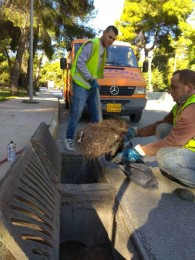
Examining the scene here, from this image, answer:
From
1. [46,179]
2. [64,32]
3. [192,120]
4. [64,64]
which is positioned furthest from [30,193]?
[64,32]

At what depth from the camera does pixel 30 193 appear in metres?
2.38

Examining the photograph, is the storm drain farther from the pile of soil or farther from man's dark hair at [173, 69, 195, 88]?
man's dark hair at [173, 69, 195, 88]

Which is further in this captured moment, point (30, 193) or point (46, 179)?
point (46, 179)

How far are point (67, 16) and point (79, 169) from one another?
1736 centimetres

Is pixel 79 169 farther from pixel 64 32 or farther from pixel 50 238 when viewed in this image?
pixel 64 32

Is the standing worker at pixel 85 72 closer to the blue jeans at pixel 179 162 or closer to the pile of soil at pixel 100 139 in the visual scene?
the pile of soil at pixel 100 139

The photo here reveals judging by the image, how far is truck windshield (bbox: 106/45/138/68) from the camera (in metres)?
9.46

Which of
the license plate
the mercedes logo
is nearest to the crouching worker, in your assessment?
the license plate

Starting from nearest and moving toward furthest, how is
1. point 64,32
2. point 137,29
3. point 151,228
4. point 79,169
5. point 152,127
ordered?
point 151,228
point 152,127
point 79,169
point 64,32
point 137,29

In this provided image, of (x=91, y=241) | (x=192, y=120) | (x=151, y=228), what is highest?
(x=192, y=120)

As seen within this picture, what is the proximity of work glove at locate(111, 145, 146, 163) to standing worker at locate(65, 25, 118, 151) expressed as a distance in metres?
1.62

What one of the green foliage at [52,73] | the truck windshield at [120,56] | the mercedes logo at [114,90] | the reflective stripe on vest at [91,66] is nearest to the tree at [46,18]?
the truck windshield at [120,56]

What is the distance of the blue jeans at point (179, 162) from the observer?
3.38 metres

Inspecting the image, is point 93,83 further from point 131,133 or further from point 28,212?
point 28,212
